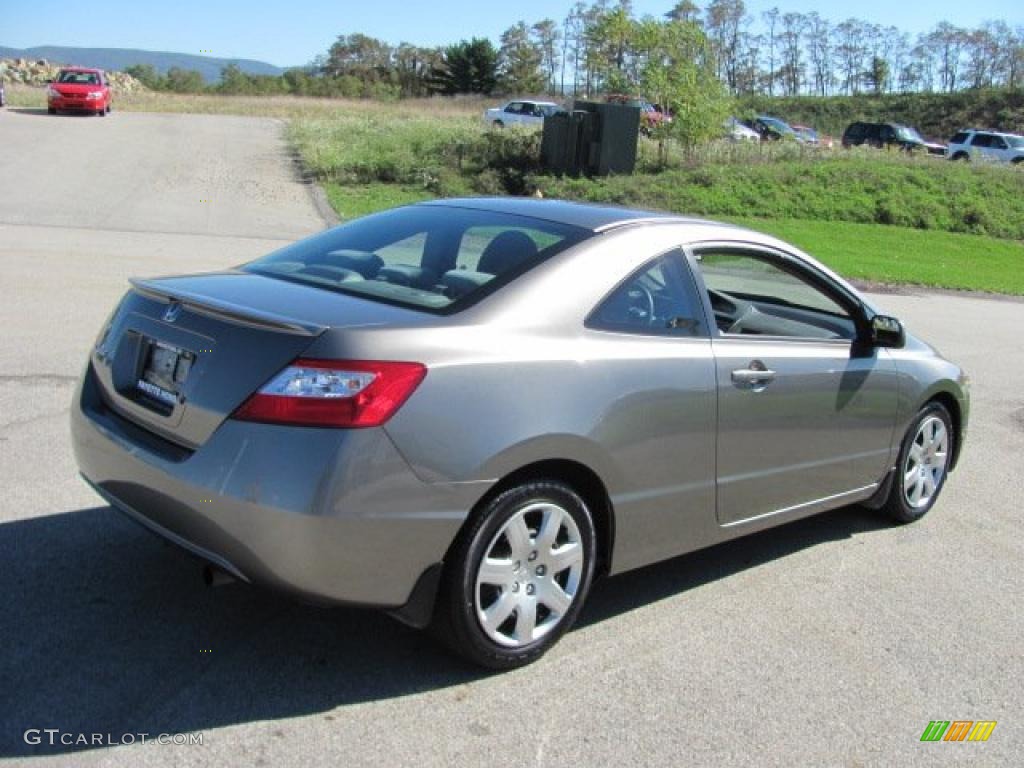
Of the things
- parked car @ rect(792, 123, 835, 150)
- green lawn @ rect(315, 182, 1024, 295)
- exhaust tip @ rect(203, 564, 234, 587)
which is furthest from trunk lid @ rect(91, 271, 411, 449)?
parked car @ rect(792, 123, 835, 150)

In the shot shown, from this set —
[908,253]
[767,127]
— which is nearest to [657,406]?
[908,253]

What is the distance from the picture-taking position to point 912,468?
18.7 feet

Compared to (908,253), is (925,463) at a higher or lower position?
higher

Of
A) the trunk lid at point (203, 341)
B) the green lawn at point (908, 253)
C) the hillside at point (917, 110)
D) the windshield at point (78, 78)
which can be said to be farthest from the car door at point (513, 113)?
the trunk lid at point (203, 341)

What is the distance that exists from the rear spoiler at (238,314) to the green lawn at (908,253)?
15934mm

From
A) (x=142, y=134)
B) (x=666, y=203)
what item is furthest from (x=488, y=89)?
(x=666, y=203)

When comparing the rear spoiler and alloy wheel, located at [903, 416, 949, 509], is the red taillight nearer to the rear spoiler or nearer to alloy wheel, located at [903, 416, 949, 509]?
the rear spoiler

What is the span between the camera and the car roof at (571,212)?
14.3 feet

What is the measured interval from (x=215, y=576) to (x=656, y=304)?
1987 millimetres

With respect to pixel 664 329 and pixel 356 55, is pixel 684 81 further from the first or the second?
pixel 356 55

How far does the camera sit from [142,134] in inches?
1287

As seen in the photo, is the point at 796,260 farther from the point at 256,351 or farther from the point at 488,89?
the point at 488,89

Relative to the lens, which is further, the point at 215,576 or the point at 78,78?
the point at 78,78

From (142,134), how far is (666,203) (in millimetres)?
16939
